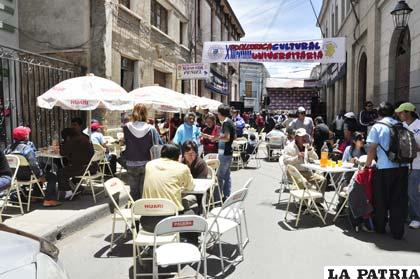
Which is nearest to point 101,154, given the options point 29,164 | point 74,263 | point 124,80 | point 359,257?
point 29,164

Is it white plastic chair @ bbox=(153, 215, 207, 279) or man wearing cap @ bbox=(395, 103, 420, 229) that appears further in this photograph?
man wearing cap @ bbox=(395, 103, 420, 229)

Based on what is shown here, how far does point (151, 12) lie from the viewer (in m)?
17.5

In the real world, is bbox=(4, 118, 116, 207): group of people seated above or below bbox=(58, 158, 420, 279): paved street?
above

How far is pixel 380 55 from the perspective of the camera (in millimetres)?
13266

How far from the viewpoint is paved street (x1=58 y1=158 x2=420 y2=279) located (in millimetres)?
4781

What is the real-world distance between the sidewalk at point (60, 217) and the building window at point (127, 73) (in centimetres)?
742

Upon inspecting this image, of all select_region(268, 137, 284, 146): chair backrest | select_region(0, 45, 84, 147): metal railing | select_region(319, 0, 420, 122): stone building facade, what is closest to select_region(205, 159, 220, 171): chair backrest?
select_region(319, 0, 420, 122): stone building facade

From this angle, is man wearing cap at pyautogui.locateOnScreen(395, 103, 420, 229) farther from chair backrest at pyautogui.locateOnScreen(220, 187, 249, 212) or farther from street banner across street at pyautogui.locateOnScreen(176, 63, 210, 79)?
street banner across street at pyautogui.locateOnScreen(176, 63, 210, 79)

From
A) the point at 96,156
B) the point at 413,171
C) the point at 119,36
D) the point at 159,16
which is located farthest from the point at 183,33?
the point at 413,171

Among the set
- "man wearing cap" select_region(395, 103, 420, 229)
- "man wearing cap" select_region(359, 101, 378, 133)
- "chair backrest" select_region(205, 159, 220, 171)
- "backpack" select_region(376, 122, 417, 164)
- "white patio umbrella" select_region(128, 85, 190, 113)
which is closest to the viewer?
"backpack" select_region(376, 122, 417, 164)

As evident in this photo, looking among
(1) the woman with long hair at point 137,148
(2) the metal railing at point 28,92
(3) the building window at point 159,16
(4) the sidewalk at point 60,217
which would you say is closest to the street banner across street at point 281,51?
(3) the building window at point 159,16

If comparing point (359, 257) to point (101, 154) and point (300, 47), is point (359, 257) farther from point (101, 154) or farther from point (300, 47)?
point (300, 47)

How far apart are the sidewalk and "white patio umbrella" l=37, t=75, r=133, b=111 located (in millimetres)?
1677

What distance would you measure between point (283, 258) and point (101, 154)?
483 cm
